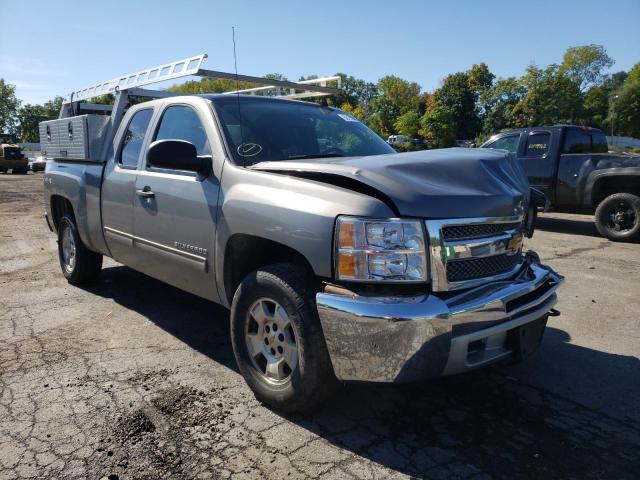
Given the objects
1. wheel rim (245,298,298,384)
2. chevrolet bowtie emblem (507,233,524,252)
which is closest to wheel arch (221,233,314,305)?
wheel rim (245,298,298,384)

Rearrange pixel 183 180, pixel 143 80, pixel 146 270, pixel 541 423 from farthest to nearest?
pixel 143 80, pixel 146 270, pixel 183 180, pixel 541 423

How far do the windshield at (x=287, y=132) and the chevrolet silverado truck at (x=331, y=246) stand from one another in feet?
0.05

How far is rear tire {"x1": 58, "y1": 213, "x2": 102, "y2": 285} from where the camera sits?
5439mm

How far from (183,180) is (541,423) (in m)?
2.72

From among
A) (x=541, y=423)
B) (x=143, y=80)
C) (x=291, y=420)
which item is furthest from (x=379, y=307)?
(x=143, y=80)

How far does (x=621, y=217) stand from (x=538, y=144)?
2016 millimetres

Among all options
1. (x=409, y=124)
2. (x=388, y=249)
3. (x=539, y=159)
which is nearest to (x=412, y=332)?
(x=388, y=249)

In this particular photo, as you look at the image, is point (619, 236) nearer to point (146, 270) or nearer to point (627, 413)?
point (627, 413)

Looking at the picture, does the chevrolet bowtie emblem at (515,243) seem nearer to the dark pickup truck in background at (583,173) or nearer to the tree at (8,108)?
the dark pickup truck in background at (583,173)

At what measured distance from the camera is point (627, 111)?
67188mm

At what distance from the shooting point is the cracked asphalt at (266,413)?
2.45 meters

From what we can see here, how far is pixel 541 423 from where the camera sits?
2801 mm

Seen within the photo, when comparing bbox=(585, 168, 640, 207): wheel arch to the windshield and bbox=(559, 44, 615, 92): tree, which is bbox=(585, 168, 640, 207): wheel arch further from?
bbox=(559, 44, 615, 92): tree

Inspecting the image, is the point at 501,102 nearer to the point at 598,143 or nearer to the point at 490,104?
the point at 490,104
